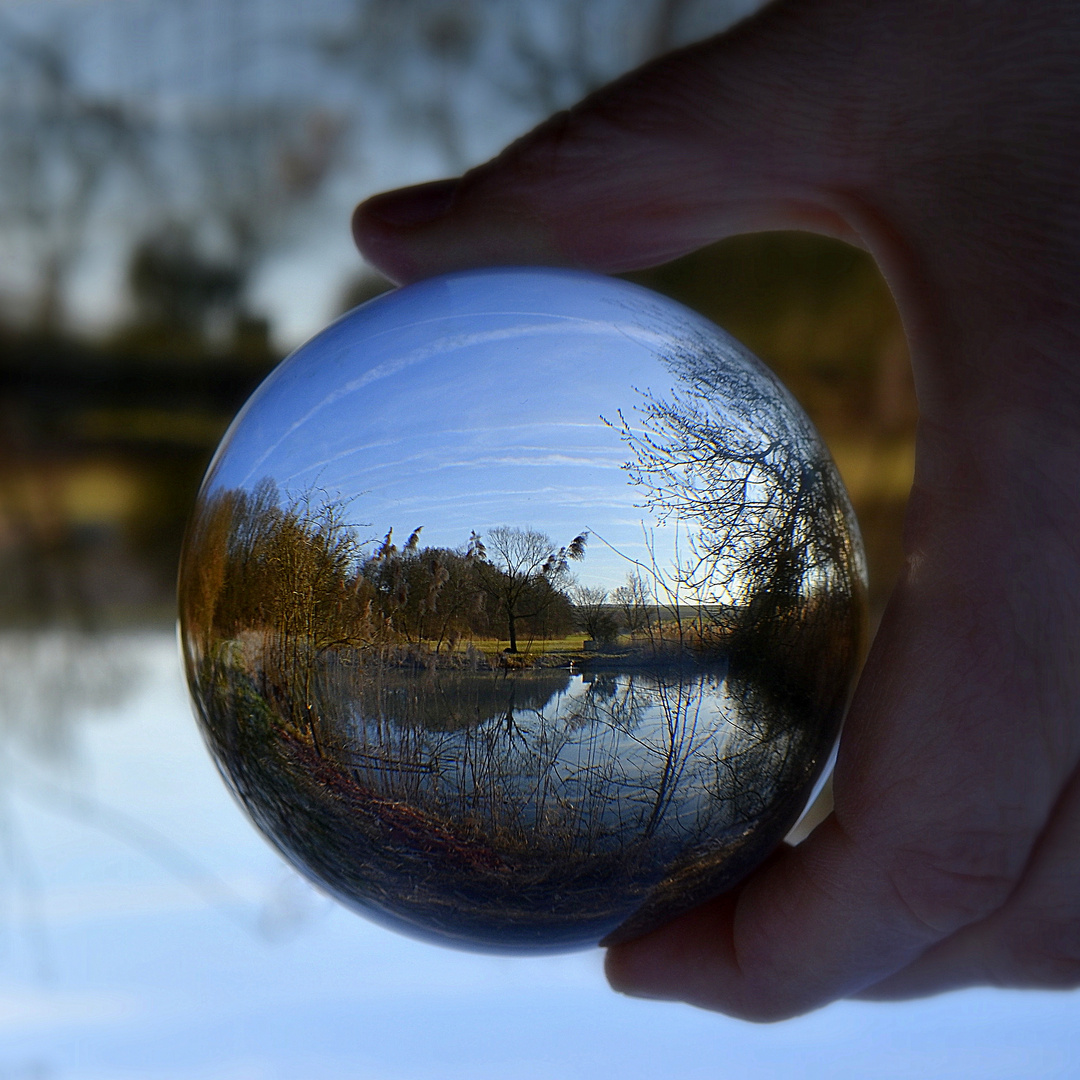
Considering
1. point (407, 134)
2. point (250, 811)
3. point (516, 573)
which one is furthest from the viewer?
point (407, 134)

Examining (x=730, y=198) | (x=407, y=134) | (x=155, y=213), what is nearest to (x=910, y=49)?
(x=730, y=198)

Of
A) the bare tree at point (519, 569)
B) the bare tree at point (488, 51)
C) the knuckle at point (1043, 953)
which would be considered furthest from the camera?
the bare tree at point (488, 51)

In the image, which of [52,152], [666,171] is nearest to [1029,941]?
[666,171]

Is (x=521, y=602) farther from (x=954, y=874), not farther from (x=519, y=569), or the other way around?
(x=954, y=874)

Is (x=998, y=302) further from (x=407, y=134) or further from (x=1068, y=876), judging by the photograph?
(x=407, y=134)

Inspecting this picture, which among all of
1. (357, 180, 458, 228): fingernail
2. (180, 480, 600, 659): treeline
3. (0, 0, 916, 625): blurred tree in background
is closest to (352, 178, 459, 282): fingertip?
(357, 180, 458, 228): fingernail

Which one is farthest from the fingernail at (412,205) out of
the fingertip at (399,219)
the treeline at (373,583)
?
the treeline at (373,583)

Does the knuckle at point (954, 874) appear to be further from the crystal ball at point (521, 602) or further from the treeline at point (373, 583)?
the treeline at point (373, 583)

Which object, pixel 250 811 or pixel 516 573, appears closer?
pixel 516 573
